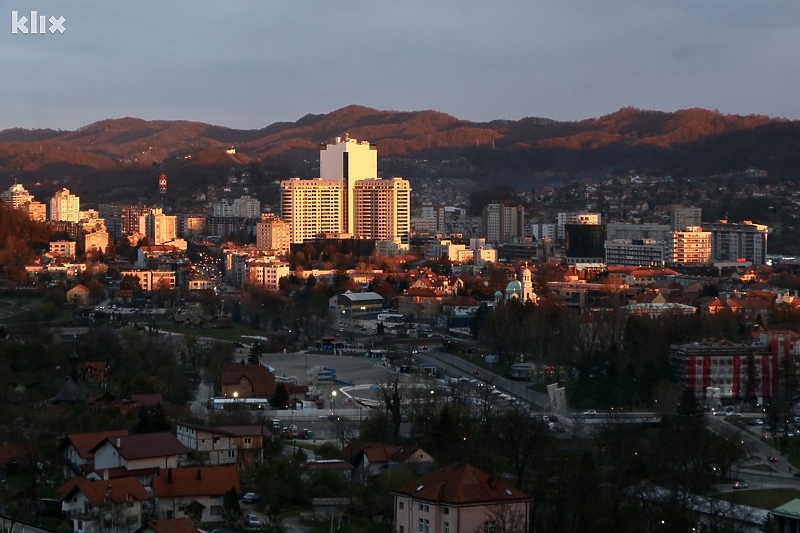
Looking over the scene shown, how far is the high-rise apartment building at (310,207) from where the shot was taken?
5181 centimetres

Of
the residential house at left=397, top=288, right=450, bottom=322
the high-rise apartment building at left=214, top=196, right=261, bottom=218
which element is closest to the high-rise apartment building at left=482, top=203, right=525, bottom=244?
the high-rise apartment building at left=214, top=196, right=261, bottom=218

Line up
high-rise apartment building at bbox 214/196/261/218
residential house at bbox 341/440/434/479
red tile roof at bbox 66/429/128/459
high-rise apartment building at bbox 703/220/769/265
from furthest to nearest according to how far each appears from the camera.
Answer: high-rise apartment building at bbox 214/196/261/218, high-rise apartment building at bbox 703/220/769/265, residential house at bbox 341/440/434/479, red tile roof at bbox 66/429/128/459

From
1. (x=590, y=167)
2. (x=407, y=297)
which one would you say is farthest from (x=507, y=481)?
(x=590, y=167)

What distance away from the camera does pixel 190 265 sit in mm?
45094

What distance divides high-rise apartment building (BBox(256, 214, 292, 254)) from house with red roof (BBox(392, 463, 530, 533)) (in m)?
37.6

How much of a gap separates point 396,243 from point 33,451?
35.4 meters

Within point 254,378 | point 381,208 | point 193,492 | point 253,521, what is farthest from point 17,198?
point 253,521

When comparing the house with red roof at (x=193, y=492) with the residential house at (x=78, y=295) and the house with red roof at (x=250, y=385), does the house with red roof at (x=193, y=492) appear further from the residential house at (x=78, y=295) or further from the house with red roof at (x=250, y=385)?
the residential house at (x=78, y=295)

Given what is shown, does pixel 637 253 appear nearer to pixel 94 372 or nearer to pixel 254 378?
pixel 254 378

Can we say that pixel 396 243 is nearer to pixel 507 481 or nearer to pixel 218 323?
pixel 218 323

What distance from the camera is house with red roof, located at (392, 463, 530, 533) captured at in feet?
37.9

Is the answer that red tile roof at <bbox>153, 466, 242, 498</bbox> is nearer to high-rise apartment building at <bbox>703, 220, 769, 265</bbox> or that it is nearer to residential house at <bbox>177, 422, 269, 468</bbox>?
residential house at <bbox>177, 422, 269, 468</bbox>

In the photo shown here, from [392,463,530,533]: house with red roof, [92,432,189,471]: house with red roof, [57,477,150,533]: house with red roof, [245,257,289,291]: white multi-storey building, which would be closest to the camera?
[392,463,530,533]: house with red roof

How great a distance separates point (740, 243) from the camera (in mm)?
47562
